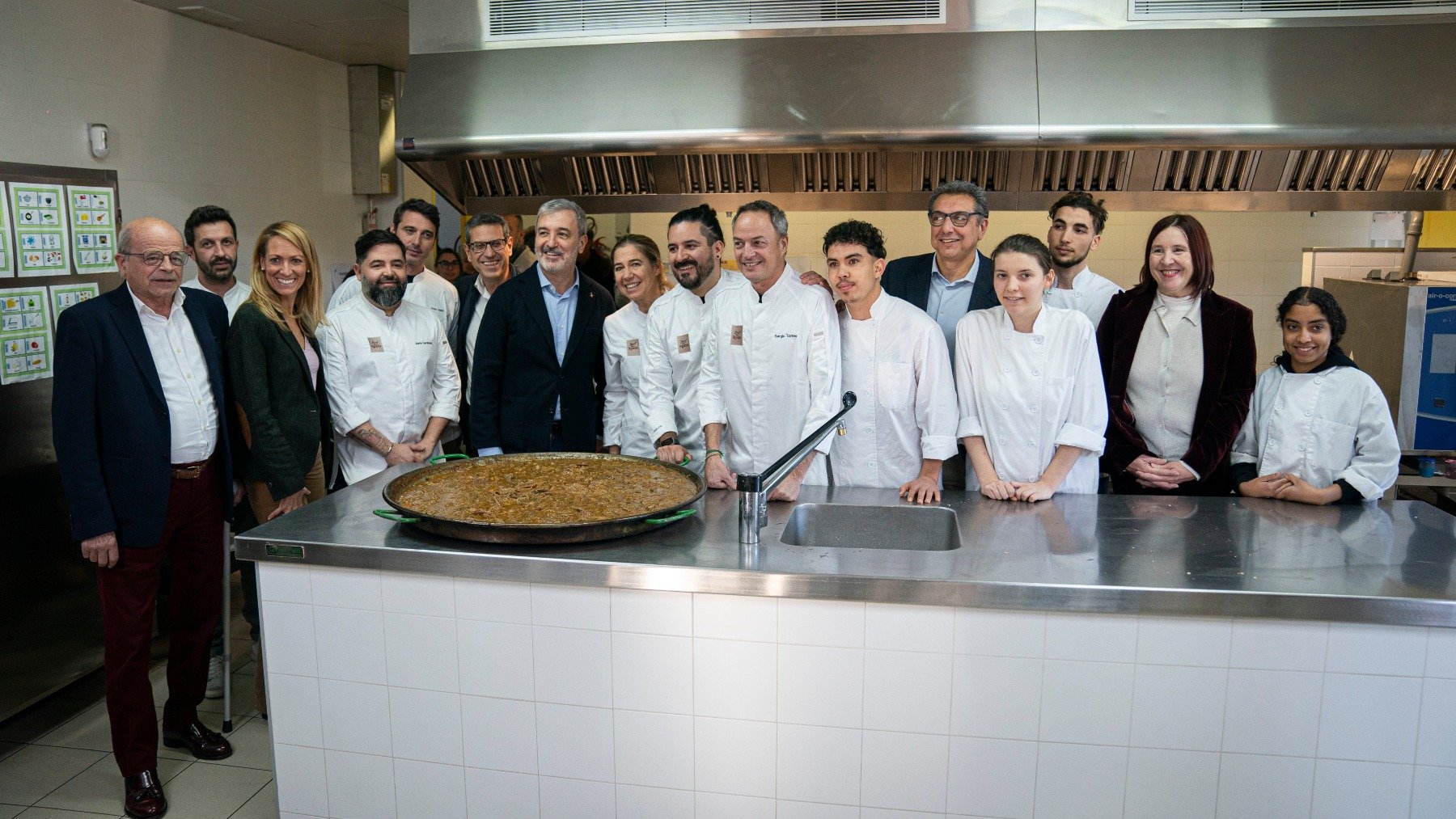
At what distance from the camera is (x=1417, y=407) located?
396cm

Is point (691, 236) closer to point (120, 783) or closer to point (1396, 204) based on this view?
point (120, 783)

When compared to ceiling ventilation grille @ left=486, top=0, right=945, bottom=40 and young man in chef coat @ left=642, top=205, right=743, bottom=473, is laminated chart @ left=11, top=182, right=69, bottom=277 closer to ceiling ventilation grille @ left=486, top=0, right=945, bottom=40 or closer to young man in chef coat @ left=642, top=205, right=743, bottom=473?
ceiling ventilation grille @ left=486, top=0, right=945, bottom=40

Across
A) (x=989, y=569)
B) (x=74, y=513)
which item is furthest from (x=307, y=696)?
(x=989, y=569)

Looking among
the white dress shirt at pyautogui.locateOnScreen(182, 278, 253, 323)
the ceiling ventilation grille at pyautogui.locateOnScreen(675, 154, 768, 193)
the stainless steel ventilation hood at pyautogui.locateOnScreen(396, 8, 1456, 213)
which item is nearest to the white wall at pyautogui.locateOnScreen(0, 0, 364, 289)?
the white dress shirt at pyautogui.locateOnScreen(182, 278, 253, 323)

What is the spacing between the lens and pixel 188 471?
300cm

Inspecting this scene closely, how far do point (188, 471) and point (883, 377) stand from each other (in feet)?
6.88

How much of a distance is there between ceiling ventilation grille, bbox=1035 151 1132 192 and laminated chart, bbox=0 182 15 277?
367 cm

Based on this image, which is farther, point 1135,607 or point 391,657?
point 391,657

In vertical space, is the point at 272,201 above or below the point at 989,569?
above

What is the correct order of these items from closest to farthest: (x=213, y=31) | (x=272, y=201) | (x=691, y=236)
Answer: (x=691, y=236) < (x=213, y=31) < (x=272, y=201)

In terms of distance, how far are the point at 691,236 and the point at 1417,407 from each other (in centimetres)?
294

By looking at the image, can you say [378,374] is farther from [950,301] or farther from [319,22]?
[319,22]

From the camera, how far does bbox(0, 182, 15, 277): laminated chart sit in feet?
11.0

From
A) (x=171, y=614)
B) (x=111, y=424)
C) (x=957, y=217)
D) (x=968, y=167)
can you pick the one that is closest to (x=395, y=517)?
(x=111, y=424)
